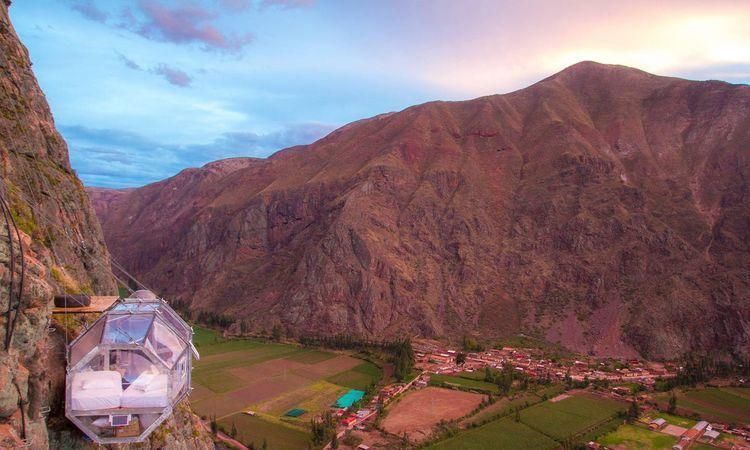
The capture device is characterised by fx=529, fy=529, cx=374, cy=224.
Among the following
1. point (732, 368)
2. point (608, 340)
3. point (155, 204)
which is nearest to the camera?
point (732, 368)

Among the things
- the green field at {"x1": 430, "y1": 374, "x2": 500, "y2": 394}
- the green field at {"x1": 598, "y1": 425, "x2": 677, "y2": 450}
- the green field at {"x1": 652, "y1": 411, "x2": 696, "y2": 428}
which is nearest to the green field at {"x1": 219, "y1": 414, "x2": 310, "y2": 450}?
the green field at {"x1": 430, "y1": 374, "x2": 500, "y2": 394}

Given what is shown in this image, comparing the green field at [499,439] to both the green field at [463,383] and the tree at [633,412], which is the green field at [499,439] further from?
the tree at [633,412]

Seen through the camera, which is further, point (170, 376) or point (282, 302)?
point (282, 302)

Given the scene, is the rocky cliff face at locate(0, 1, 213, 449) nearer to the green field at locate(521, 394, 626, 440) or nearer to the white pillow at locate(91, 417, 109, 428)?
the white pillow at locate(91, 417, 109, 428)

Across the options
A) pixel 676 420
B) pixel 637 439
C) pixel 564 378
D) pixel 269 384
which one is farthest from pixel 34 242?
pixel 564 378

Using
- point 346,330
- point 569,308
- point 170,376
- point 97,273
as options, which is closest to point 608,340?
point 569,308

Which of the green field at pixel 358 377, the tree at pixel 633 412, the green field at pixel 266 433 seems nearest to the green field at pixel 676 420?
the tree at pixel 633 412

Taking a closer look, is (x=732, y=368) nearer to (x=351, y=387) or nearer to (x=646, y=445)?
(x=646, y=445)
